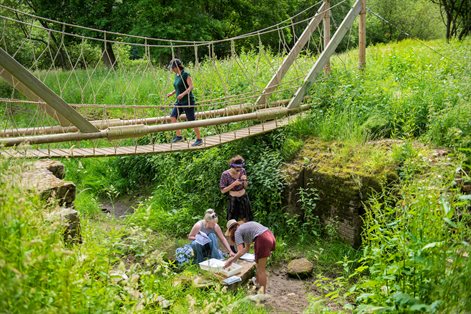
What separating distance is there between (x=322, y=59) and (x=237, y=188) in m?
2.72

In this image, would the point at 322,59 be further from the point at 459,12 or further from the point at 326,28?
the point at 459,12

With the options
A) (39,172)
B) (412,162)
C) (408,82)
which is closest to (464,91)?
(408,82)

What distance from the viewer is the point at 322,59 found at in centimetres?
819

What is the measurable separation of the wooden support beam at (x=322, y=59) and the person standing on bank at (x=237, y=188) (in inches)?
68.2

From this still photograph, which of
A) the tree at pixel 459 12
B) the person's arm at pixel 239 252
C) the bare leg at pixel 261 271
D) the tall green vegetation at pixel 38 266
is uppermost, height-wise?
the tree at pixel 459 12

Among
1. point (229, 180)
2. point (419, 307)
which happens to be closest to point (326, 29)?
point (229, 180)

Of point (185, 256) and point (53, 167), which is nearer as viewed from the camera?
point (53, 167)

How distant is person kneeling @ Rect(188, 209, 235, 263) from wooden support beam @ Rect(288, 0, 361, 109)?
8.48ft

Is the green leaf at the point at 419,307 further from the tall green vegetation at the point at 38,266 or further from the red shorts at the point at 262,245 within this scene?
the red shorts at the point at 262,245

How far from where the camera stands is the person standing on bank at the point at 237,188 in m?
6.76

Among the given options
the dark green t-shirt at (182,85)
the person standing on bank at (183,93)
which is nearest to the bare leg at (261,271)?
the person standing on bank at (183,93)

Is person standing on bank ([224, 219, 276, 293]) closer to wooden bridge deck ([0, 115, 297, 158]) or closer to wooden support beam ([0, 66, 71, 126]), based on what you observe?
wooden bridge deck ([0, 115, 297, 158])

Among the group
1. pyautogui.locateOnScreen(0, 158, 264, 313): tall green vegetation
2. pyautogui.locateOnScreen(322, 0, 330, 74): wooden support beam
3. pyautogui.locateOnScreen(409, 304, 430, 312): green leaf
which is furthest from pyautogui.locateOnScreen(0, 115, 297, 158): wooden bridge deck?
pyautogui.locateOnScreen(409, 304, 430, 312): green leaf

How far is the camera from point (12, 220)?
229 cm
